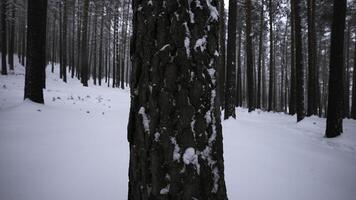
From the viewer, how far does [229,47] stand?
11414 mm

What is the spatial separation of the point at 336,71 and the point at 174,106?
28.8 feet

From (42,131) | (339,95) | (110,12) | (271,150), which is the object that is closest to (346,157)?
(271,150)

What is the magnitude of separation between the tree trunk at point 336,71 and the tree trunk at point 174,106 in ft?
27.8

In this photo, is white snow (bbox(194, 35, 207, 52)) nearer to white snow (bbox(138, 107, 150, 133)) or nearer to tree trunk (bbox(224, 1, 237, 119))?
white snow (bbox(138, 107, 150, 133))

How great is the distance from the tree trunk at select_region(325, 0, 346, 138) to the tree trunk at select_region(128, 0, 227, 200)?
8.47 meters

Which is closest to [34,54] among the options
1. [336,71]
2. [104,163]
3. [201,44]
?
[104,163]

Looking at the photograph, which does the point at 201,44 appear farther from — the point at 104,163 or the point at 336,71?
the point at 336,71

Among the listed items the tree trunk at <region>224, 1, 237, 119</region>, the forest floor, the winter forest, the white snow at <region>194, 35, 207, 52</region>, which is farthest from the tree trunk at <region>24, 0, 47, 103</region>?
the white snow at <region>194, 35, 207, 52</region>

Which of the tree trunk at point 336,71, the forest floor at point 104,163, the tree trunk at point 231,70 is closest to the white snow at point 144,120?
the forest floor at point 104,163

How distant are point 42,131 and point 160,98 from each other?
5.18m

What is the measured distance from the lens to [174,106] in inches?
61.6

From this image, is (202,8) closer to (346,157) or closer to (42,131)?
(42,131)

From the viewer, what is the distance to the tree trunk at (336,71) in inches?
331

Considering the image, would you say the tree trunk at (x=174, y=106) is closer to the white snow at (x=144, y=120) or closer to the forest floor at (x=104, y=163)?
the white snow at (x=144, y=120)
